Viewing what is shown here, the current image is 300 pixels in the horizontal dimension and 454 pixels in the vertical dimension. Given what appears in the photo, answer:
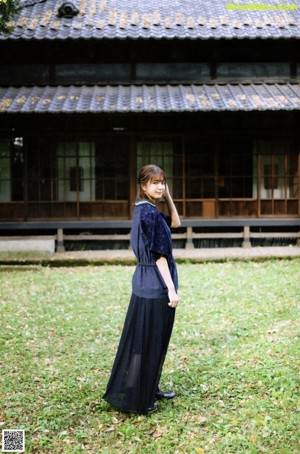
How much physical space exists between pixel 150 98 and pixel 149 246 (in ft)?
31.2

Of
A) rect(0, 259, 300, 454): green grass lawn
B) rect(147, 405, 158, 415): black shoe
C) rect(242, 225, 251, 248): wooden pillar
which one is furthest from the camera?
rect(242, 225, 251, 248): wooden pillar

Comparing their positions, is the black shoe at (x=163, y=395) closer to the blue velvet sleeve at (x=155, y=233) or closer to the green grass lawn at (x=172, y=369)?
the green grass lawn at (x=172, y=369)

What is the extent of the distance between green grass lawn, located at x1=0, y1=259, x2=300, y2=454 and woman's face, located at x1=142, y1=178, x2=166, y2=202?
187cm

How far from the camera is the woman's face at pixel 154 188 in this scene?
426 centimetres

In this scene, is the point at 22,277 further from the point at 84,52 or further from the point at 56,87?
the point at 84,52

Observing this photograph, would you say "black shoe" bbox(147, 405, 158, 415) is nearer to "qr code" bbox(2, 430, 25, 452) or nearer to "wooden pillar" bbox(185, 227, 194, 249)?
"qr code" bbox(2, 430, 25, 452)

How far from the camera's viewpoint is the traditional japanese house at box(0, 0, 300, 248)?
45.3ft

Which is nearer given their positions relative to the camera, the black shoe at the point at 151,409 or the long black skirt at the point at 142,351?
the long black skirt at the point at 142,351

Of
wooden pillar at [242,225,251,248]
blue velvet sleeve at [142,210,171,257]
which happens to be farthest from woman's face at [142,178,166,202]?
wooden pillar at [242,225,251,248]

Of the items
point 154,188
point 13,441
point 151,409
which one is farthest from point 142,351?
point 154,188

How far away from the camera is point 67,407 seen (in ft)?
15.6

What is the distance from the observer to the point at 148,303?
4320 mm

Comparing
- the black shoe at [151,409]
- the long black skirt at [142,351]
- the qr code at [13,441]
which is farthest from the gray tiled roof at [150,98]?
the qr code at [13,441]

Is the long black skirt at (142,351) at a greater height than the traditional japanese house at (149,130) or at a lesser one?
lesser
